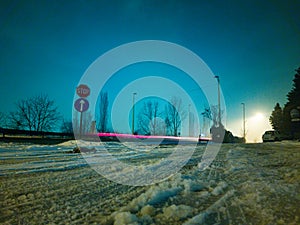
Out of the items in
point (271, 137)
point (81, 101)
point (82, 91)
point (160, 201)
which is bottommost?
point (160, 201)

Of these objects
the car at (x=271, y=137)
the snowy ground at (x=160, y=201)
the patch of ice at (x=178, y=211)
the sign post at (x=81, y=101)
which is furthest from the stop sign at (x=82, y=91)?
the car at (x=271, y=137)

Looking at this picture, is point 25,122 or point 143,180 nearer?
point 143,180

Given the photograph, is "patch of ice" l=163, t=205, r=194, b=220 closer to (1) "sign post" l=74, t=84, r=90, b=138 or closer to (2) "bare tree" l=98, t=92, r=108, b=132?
(1) "sign post" l=74, t=84, r=90, b=138

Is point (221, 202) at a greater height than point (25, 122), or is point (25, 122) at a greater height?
point (25, 122)

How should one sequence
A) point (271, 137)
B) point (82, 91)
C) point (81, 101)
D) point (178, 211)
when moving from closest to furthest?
point (178, 211)
point (81, 101)
point (82, 91)
point (271, 137)

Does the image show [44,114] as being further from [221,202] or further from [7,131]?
[221,202]

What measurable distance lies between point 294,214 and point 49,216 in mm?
2427

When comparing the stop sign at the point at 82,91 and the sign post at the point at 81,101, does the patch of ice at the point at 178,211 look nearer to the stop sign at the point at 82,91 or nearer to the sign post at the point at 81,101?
the sign post at the point at 81,101

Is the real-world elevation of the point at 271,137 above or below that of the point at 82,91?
below

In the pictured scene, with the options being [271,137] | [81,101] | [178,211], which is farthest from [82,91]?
[271,137]

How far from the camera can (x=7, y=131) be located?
1795 centimetres

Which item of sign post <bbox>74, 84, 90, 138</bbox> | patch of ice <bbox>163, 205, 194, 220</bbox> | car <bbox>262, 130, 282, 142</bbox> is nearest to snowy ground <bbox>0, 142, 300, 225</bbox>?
patch of ice <bbox>163, 205, 194, 220</bbox>

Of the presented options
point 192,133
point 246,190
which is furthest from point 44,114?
point 246,190

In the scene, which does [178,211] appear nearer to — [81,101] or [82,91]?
[81,101]
